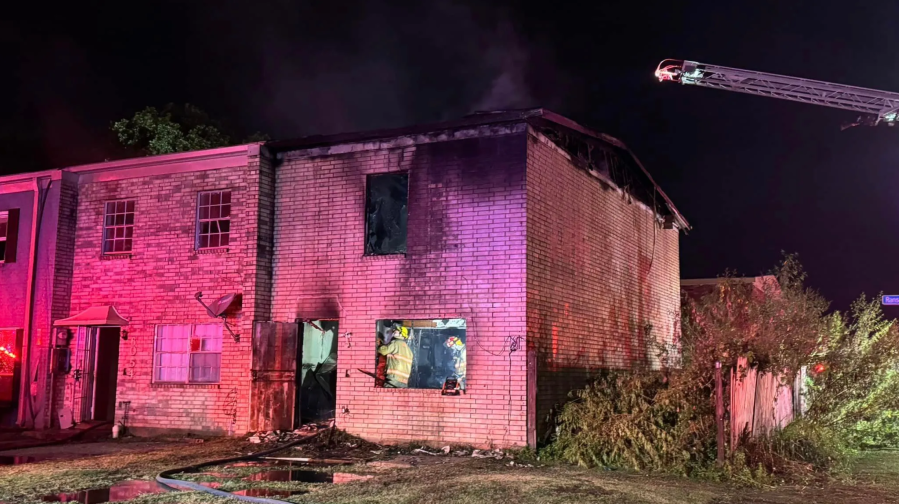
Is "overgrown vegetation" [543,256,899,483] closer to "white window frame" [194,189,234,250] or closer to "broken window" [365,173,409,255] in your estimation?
"broken window" [365,173,409,255]

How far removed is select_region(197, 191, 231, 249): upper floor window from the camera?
14.8 metres

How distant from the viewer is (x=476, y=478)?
938cm

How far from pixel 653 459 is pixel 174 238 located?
33.5 feet

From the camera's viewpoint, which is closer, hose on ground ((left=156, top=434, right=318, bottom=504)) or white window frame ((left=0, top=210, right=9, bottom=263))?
hose on ground ((left=156, top=434, right=318, bottom=504))

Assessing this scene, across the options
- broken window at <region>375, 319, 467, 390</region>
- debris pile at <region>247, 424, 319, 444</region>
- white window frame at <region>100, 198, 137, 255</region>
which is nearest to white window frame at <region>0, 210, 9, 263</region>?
white window frame at <region>100, 198, 137, 255</region>

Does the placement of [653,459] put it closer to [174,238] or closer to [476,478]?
[476,478]

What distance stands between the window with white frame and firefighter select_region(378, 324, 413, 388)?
3.63m

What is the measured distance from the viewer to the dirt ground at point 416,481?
8359 millimetres

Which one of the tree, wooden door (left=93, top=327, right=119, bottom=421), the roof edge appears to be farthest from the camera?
the tree

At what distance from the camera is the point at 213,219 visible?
1484 cm

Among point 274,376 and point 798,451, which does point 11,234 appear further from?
point 798,451

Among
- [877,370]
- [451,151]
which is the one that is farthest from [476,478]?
[877,370]

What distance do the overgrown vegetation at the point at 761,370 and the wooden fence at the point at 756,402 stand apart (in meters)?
0.15

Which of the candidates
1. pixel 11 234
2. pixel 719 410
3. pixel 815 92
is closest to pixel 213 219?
pixel 11 234
